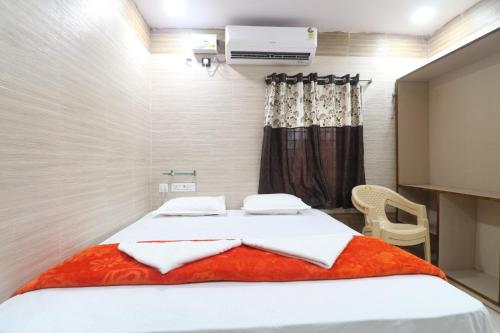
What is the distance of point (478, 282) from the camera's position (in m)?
2.21

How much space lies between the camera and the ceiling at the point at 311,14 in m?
2.35

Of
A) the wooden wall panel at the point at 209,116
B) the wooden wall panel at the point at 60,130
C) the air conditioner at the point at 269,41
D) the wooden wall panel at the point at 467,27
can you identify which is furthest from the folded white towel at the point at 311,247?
the wooden wall panel at the point at 467,27

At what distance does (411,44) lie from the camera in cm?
295

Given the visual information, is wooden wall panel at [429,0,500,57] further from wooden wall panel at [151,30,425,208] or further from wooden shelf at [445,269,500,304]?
wooden shelf at [445,269,500,304]

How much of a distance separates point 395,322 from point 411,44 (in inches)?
128

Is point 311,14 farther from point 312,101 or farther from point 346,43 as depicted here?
point 312,101

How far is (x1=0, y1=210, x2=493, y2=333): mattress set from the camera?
2.65 ft

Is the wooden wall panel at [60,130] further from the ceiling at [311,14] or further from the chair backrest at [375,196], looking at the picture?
the chair backrest at [375,196]

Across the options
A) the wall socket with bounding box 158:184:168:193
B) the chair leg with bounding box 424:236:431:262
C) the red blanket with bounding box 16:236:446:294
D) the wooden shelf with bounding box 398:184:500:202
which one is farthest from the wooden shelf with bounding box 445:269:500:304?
the wall socket with bounding box 158:184:168:193

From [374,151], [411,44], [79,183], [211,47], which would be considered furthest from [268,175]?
[411,44]

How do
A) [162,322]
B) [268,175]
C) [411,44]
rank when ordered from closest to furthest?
[162,322]
[268,175]
[411,44]

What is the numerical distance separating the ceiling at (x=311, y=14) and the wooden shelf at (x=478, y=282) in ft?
8.54

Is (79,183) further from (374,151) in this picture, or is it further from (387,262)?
(374,151)

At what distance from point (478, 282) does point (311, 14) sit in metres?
2.98
